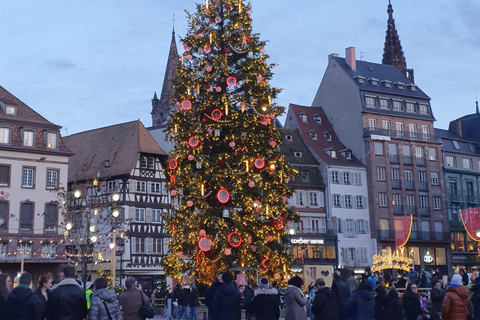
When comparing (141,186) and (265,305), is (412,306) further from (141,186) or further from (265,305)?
(141,186)

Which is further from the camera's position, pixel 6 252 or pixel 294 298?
pixel 6 252

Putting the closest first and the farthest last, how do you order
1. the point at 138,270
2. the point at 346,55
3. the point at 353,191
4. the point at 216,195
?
the point at 216,195 → the point at 138,270 → the point at 353,191 → the point at 346,55

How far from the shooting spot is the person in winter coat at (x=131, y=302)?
13.6m

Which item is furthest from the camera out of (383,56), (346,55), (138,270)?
(383,56)

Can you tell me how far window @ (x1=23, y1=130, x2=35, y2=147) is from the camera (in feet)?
166

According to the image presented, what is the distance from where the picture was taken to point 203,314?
3103 centimetres

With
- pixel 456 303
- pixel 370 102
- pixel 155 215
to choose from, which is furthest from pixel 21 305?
pixel 370 102

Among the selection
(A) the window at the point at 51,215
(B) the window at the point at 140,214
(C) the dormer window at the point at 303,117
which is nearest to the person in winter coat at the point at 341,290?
(A) the window at the point at 51,215

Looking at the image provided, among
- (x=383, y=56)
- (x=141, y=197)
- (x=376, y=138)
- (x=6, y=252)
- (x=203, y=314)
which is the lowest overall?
(x=203, y=314)

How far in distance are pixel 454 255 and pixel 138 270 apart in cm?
3240

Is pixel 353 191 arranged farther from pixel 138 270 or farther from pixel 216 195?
pixel 216 195

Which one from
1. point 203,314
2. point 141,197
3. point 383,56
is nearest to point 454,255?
point 141,197

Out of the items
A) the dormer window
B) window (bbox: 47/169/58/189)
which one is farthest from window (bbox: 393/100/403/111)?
window (bbox: 47/169/58/189)

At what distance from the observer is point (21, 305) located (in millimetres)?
11320
